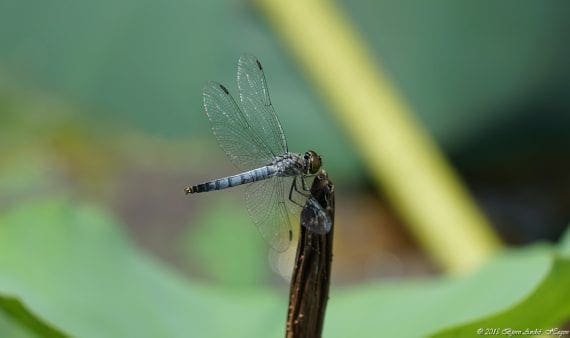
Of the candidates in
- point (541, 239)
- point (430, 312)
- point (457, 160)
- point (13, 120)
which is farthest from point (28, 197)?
point (430, 312)

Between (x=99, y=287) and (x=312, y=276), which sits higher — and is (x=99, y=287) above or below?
above

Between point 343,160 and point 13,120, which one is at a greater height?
point 13,120

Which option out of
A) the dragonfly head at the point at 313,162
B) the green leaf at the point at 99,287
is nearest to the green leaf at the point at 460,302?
the green leaf at the point at 99,287

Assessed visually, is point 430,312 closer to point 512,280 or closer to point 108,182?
point 512,280

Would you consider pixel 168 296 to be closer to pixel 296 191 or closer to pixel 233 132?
pixel 233 132

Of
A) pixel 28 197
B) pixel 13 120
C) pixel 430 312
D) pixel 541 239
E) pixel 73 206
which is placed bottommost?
pixel 430 312

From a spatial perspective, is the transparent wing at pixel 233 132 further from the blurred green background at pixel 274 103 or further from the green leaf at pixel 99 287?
the blurred green background at pixel 274 103

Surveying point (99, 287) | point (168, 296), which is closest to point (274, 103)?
point (168, 296)
